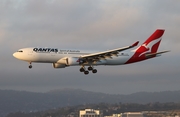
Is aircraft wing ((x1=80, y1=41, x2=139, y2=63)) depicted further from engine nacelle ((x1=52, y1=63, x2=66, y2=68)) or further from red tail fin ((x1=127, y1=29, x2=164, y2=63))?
red tail fin ((x1=127, y1=29, x2=164, y2=63))

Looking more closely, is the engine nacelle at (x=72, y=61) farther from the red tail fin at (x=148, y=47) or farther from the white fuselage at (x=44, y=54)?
the red tail fin at (x=148, y=47)

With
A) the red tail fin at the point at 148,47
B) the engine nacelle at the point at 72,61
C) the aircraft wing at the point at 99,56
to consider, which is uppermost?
the red tail fin at the point at 148,47

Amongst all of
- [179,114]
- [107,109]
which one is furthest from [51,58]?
[107,109]

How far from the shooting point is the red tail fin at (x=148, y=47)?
79875 mm

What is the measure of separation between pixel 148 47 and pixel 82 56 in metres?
15.1

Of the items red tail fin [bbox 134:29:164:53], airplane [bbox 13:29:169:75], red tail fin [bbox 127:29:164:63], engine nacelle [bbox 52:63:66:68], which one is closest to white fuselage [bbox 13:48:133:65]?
airplane [bbox 13:29:169:75]

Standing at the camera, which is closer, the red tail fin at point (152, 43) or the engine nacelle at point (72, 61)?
the engine nacelle at point (72, 61)

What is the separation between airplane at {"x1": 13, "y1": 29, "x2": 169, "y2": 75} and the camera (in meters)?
70.8

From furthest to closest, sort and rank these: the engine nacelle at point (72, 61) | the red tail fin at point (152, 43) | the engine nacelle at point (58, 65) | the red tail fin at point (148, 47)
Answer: the red tail fin at point (152, 43) < the red tail fin at point (148, 47) < the engine nacelle at point (58, 65) < the engine nacelle at point (72, 61)

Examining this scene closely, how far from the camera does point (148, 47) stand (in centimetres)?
8269

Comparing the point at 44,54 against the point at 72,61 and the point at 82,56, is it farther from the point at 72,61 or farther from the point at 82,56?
the point at 82,56

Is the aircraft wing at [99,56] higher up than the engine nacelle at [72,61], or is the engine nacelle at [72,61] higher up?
the aircraft wing at [99,56]

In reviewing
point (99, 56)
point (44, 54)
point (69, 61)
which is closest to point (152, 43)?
point (99, 56)

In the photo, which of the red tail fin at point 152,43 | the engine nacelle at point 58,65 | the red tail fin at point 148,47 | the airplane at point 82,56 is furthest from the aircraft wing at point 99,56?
the red tail fin at point 152,43
